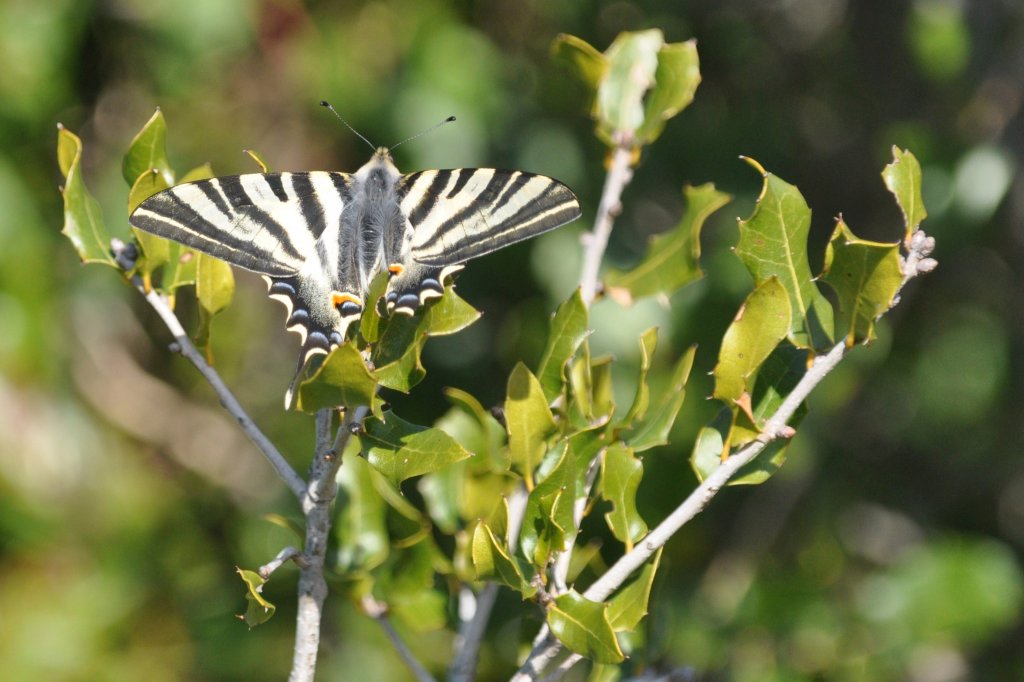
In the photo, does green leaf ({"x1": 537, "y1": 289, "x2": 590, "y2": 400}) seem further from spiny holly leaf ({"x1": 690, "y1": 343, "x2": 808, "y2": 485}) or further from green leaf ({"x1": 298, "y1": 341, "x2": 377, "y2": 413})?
green leaf ({"x1": 298, "y1": 341, "x2": 377, "y2": 413})

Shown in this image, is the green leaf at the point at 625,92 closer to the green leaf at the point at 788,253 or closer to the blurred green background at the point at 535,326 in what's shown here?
the green leaf at the point at 788,253

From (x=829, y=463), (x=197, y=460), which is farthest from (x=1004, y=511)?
(x=197, y=460)

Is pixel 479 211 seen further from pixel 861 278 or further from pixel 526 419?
pixel 861 278

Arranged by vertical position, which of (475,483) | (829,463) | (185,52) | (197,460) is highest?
(185,52)

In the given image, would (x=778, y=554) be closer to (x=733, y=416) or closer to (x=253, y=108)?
(x=733, y=416)

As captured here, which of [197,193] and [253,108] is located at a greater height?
[197,193]

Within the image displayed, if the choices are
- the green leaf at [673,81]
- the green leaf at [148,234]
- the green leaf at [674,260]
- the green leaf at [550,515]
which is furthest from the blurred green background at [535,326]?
the green leaf at [148,234]

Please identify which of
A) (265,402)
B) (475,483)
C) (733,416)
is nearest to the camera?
(733,416)

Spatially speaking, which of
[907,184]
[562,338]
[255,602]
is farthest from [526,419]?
[907,184]

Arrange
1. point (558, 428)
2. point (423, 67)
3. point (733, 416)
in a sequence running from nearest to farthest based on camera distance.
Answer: point (733, 416) < point (558, 428) < point (423, 67)
